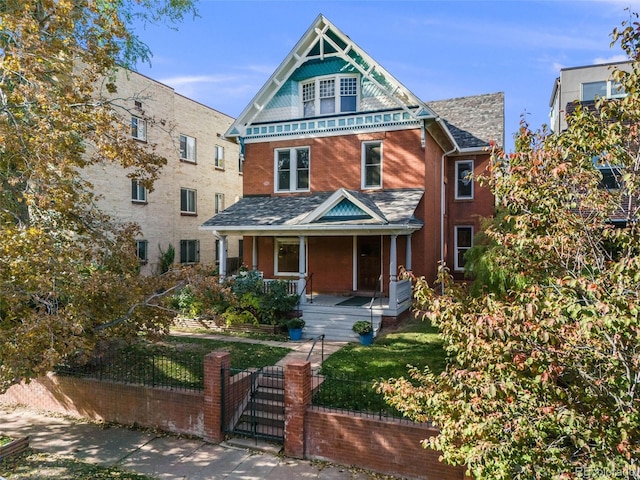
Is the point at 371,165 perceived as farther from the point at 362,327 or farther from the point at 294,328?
the point at 294,328

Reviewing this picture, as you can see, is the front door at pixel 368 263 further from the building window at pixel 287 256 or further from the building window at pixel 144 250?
the building window at pixel 144 250

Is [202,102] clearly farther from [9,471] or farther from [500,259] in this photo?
[500,259]

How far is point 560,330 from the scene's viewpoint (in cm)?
470

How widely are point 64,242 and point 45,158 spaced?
73.7 inches

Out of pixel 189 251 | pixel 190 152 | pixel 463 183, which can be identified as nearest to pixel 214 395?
pixel 463 183

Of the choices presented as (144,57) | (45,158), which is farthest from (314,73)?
(45,158)

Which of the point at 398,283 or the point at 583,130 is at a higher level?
the point at 583,130

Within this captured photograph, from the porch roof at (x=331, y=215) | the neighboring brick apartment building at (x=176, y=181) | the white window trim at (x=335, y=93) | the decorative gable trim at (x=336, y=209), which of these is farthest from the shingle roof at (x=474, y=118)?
the neighboring brick apartment building at (x=176, y=181)

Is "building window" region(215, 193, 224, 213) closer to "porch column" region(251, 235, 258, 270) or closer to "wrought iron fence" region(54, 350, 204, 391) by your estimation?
"porch column" region(251, 235, 258, 270)

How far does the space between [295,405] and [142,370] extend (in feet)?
15.8

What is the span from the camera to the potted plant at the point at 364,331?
46.8 ft

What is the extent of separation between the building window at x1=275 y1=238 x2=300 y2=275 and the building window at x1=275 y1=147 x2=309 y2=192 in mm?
2493

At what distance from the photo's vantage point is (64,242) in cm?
938

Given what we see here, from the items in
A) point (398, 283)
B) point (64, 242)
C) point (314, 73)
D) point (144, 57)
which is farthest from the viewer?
point (314, 73)
